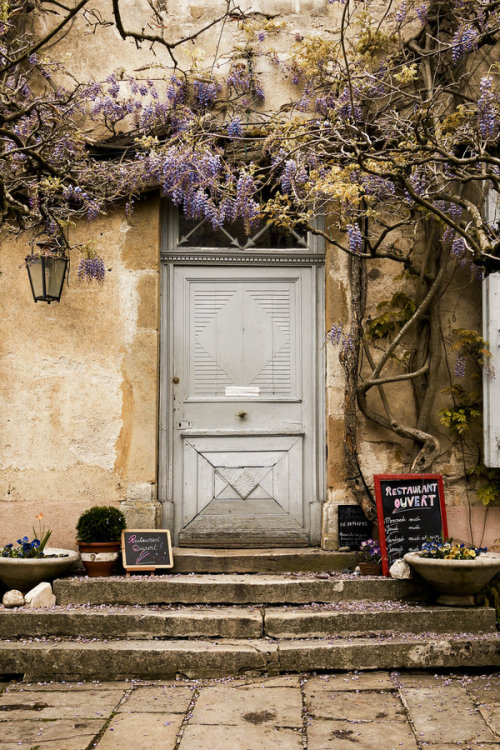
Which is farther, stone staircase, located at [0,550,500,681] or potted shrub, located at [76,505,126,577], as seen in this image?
potted shrub, located at [76,505,126,577]

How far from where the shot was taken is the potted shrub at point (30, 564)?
4879 millimetres

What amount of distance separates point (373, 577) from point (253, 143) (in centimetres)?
304

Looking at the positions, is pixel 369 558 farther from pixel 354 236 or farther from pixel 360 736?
pixel 354 236

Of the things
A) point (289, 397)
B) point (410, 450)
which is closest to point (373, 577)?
point (410, 450)

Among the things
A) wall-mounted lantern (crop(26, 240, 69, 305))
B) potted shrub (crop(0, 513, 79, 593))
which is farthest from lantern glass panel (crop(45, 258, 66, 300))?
potted shrub (crop(0, 513, 79, 593))

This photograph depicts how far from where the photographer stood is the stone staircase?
4281mm

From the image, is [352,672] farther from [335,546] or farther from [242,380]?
[242,380]

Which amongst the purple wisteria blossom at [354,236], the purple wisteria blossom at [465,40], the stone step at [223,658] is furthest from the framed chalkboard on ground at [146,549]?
the purple wisteria blossom at [465,40]

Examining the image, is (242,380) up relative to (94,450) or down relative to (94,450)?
up

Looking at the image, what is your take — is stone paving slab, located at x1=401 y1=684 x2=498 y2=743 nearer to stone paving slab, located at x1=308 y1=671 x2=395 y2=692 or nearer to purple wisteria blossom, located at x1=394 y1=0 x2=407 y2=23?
stone paving slab, located at x1=308 y1=671 x2=395 y2=692

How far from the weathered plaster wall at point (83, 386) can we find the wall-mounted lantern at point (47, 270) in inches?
9.7

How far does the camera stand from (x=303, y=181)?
17.5 ft

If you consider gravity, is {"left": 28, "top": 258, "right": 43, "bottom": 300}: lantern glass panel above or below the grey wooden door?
above

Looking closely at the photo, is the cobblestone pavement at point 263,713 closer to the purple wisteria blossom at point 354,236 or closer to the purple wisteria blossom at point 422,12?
the purple wisteria blossom at point 354,236
